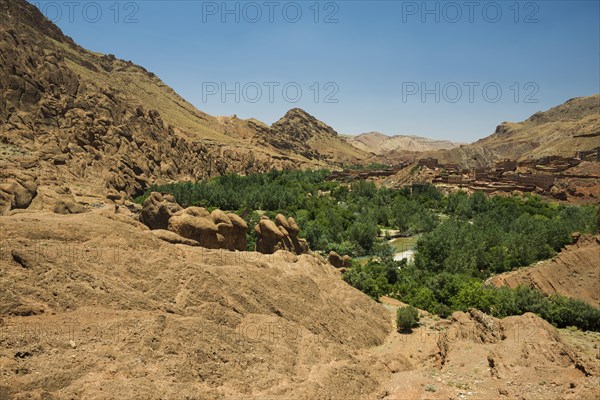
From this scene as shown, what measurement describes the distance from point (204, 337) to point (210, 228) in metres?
9.02

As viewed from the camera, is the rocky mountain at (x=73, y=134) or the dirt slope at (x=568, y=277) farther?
the rocky mountain at (x=73, y=134)

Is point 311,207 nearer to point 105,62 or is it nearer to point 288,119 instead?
point 105,62

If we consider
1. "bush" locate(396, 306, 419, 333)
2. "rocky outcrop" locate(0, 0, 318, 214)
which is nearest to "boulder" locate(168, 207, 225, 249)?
"bush" locate(396, 306, 419, 333)

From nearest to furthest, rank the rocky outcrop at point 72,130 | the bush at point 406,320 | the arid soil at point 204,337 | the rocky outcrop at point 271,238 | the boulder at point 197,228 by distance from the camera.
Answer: the arid soil at point 204,337 < the bush at point 406,320 < the boulder at point 197,228 < the rocky outcrop at point 271,238 < the rocky outcrop at point 72,130

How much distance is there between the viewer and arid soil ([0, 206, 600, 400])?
849 cm

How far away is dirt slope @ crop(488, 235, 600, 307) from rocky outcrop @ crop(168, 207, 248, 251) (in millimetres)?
16098

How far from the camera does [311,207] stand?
56125 mm

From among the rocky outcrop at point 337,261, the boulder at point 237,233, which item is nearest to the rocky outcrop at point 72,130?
the boulder at point 237,233

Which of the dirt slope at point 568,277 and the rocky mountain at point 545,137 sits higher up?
the rocky mountain at point 545,137

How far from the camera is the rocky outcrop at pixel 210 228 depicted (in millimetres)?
18453

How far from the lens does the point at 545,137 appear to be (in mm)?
142000

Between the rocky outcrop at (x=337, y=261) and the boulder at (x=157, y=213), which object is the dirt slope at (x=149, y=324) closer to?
the boulder at (x=157, y=213)

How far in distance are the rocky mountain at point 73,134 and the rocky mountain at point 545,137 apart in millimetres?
57181

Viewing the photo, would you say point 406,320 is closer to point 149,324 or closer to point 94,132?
point 149,324
